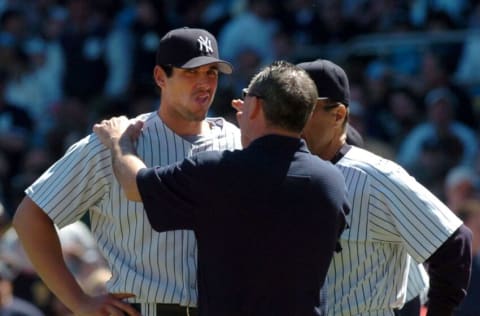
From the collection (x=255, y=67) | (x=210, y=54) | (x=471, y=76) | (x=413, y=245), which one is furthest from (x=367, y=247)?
(x=255, y=67)

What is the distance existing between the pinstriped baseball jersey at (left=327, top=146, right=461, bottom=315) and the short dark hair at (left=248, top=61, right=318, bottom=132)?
47cm

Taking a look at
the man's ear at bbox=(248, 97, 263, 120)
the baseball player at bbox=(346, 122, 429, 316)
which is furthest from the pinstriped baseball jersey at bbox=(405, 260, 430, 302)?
the man's ear at bbox=(248, 97, 263, 120)

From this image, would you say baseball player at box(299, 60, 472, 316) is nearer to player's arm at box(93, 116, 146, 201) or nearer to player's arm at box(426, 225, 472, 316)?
player's arm at box(426, 225, 472, 316)

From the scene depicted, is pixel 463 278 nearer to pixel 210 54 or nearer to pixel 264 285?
pixel 264 285

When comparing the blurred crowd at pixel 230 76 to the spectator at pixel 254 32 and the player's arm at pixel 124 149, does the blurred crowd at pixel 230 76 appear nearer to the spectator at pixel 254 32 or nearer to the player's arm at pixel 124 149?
the spectator at pixel 254 32

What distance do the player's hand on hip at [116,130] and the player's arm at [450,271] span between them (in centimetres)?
113

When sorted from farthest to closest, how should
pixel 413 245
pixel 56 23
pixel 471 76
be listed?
pixel 56 23 < pixel 471 76 < pixel 413 245

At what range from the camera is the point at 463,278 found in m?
4.55

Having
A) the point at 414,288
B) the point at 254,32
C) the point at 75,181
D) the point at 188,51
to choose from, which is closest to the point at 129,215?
the point at 75,181

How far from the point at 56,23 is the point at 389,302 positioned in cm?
1011

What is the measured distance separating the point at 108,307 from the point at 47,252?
32cm

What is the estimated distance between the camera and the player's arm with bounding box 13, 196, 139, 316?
4738mm

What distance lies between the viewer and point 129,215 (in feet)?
15.4

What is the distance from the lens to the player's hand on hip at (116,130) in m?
4.58
